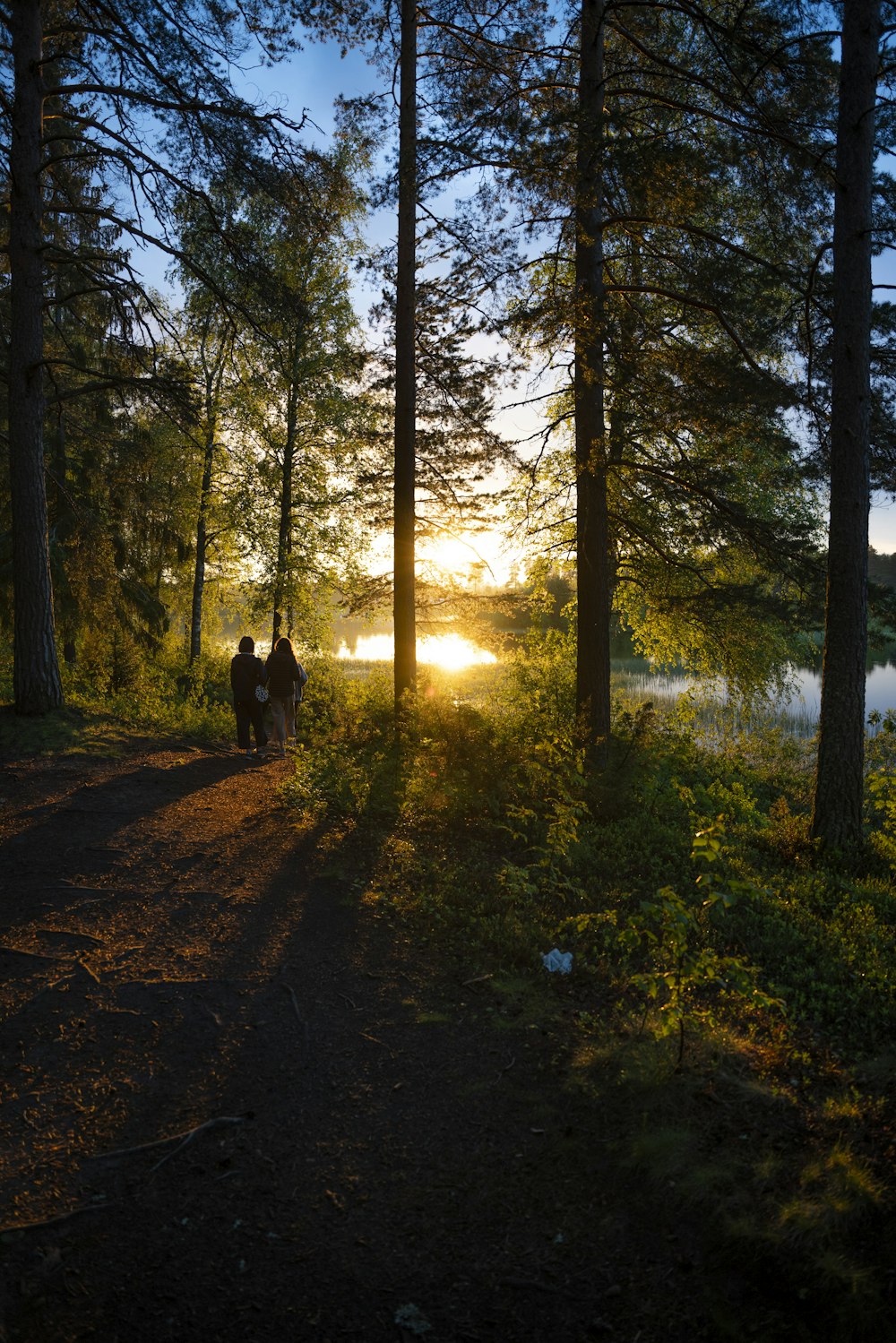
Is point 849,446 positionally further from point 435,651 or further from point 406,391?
point 435,651

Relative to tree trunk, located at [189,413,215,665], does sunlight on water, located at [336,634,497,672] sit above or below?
below

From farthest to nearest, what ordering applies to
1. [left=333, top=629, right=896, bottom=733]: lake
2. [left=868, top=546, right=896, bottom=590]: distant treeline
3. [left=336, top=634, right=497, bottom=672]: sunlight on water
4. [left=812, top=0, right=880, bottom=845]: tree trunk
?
[left=868, top=546, right=896, bottom=590]: distant treeline
[left=333, top=629, right=896, bottom=733]: lake
[left=336, top=634, right=497, bottom=672]: sunlight on water
[left=812, top=0, right=880, bottom=845]: tree trunk

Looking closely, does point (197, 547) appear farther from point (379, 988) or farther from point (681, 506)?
point (379, 988)

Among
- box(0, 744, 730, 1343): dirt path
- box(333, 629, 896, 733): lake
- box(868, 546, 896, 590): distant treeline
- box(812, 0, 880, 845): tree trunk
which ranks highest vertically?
box(868, 546, 896, 590): distant treeline

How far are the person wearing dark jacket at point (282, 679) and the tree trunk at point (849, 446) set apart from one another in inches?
321

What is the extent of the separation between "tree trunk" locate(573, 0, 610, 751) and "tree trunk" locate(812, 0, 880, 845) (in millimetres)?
2543

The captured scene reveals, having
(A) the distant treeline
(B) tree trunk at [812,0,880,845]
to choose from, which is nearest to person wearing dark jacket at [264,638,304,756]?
(B) tree trunk at [812,0,880,845]

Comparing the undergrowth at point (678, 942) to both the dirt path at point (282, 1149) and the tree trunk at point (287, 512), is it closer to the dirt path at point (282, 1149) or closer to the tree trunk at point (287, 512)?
the dirt path at point (282, 1149)

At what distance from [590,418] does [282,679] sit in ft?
21.6

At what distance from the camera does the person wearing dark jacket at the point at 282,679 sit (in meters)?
12.8

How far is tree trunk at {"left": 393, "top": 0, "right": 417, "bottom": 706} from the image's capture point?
1198cm

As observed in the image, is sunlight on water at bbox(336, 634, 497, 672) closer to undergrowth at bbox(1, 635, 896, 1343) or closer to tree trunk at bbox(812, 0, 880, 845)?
undergrowth at bbox(1, 635, 896, 1343)

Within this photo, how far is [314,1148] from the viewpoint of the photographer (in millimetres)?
3549

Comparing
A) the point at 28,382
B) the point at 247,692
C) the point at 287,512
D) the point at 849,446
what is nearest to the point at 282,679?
the point at 247,692
